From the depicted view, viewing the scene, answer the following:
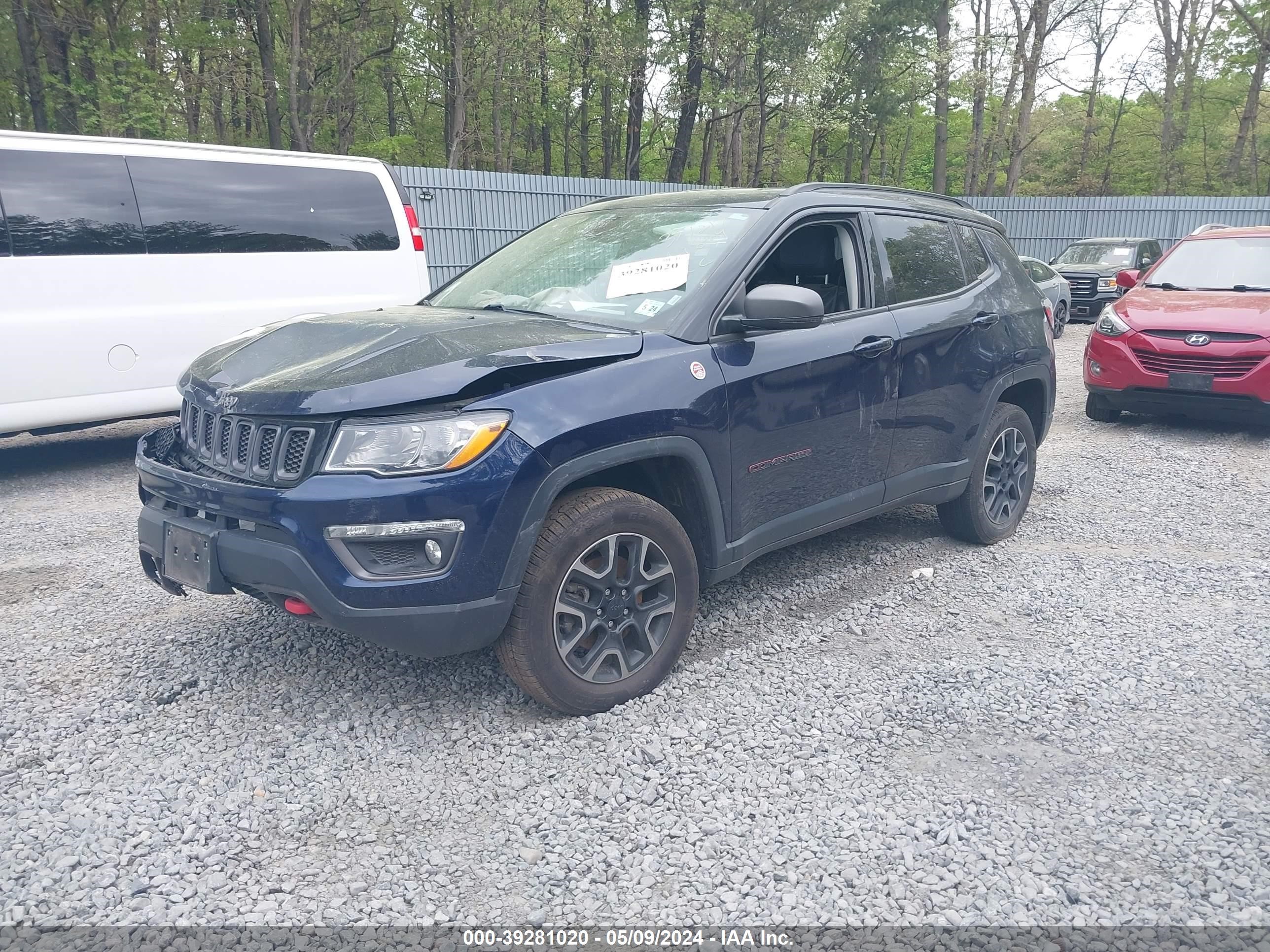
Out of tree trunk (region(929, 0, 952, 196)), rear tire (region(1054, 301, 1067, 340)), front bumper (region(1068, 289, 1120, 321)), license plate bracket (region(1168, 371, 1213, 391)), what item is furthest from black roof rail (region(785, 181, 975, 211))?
tree trunk (region(929, 0, 952, 196))

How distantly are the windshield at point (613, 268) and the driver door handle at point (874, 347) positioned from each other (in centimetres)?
72

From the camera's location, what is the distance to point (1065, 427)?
855 centimetres

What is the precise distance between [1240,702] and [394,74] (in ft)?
99.1

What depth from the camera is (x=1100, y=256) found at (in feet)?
58.9

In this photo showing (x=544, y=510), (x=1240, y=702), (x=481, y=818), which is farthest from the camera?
(x=1240, y=702)

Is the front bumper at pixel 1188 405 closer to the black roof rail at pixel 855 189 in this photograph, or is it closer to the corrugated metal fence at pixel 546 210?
the black roof rail at pixel 855 189

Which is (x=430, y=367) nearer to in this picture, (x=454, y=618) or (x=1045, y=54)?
(x=454, y=618)

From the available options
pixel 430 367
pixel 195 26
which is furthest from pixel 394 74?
pixel 430 367

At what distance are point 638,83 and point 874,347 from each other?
69.6 ft

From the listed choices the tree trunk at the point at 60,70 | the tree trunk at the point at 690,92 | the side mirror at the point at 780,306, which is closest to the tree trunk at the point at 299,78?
the tree trunk at the point at 60,70

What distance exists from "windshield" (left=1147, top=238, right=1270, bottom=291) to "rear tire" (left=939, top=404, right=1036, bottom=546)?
446cm

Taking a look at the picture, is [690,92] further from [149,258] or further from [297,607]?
[297,607]

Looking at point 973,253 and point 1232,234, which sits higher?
point 1232,234

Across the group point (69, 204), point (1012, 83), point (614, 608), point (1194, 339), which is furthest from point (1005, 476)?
point (1012, 83)
